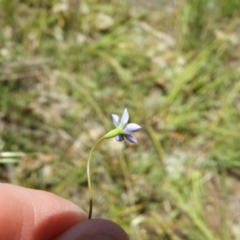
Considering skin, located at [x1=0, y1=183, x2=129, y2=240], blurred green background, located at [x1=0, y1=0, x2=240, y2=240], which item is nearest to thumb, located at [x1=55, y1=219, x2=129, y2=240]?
skin, located at [x1=0, y1=183, x2=129, y2=240]

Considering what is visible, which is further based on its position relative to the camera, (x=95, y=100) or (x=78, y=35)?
(x=78, y=35)

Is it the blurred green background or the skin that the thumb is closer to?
the skin

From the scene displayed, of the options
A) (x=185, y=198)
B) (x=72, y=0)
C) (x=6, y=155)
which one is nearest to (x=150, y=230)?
(x=185, y=198)

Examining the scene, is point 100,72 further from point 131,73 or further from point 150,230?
point 150,230

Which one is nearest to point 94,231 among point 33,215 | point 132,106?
point 33,215

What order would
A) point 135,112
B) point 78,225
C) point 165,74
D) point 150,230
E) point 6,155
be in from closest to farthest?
point 78,225
point 6,155
point 150,230
point 135,112
point 165,74

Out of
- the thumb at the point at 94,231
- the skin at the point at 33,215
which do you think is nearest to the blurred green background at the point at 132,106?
the skin at the point at 33,215

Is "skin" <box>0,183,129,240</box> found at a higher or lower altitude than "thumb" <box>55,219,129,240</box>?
lower

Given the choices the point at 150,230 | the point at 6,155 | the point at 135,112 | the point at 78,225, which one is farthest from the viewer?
the point at 135,112
